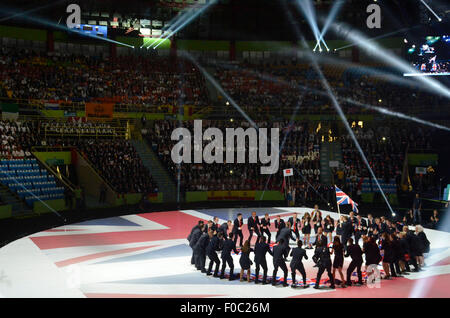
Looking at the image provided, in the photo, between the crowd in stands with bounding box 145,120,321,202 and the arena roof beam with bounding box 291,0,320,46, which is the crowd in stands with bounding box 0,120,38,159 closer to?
the crowd in stands with bounding box 145,120,321,202

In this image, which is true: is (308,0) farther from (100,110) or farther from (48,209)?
(48,209)

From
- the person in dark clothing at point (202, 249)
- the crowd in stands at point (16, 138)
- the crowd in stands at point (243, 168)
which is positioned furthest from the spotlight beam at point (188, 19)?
the person in dark clothing at point (202, 249)

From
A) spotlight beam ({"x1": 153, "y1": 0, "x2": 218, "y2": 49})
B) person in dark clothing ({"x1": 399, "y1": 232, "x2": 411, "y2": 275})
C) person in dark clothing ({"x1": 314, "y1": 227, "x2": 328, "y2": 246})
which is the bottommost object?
person in dark clothing ({"x1": 399, "y1": 232, "x2": 411, "y2": 275})

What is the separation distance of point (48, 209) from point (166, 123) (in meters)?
14.2

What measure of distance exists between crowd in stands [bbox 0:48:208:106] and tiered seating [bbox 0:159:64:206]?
Answer: 7854 mm

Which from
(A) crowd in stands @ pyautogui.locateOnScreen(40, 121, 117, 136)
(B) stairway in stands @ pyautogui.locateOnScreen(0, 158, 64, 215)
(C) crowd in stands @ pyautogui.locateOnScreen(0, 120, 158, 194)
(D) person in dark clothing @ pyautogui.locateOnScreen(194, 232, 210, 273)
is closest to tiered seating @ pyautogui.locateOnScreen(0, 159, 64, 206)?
→ (B) stairway in stands @ pyautogui.locateOnScreen(0, 158, 64, 215)

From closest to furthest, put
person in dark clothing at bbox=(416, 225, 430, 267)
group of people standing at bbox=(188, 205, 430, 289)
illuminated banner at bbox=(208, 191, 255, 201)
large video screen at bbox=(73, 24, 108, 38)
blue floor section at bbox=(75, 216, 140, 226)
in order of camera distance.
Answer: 1. group of people standing at bbox=(188, 205, 430, 289)
2. person in dark clothing at bbox=(416, 225, 430, 267)
3. blue floor section at bbox=(75, 216, 140, 226)
4. illuminated banner at bbox=(208, 191, 255, 201)
5. large video screen at bbox=(73, 24, 108, 38)

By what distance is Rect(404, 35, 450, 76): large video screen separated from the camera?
21.1 m

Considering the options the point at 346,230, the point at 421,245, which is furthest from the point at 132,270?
the point at 421,245

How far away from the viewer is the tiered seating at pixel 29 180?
1100 inches

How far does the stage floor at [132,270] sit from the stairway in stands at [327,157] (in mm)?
15203

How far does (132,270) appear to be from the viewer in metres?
15.8

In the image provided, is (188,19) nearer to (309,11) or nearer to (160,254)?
(309,11)
